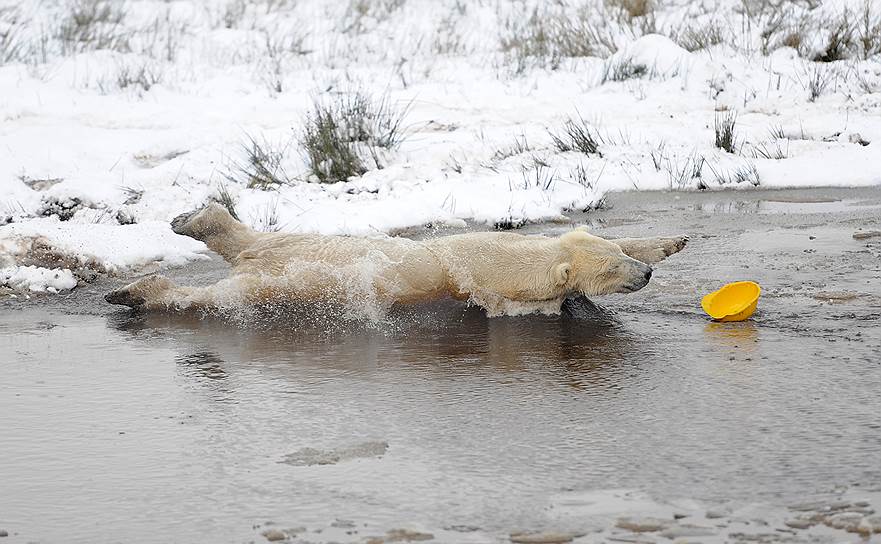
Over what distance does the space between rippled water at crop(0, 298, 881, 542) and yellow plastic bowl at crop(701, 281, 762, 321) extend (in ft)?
0.26

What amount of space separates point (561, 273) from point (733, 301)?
86 centimetres

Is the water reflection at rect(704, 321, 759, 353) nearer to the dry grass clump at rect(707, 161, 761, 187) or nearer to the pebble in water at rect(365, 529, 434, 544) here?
the pebble in water at rect(365, 529, 434, 544)

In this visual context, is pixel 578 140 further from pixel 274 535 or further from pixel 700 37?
pixel 274 535

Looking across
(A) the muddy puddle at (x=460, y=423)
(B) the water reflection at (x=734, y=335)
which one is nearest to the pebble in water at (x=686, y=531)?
(A) the muddy puddle at (x=460, y=423)

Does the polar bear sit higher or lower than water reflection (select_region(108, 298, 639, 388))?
higher

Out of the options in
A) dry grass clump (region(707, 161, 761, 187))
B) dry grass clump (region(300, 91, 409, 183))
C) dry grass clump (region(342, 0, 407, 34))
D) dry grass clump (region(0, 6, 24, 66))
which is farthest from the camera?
dry grass clump (region(342, 0, 407, 34))

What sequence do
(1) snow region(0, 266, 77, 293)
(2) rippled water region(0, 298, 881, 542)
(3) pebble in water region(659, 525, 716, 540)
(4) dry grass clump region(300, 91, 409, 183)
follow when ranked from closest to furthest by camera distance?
(3) pebble in water region(659, 525, 716, 540), (2) rippled water region(0, 298, 881, 542), (1) snow region(0, 266, 77, 293), (4) dry grass clump region(300, 91, 409, 183)

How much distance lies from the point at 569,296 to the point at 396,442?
2.32 m

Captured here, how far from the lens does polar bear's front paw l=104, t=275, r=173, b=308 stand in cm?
611

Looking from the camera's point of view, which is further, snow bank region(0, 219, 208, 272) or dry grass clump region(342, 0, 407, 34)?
dry grass clump region(342, 0, 407, 34)

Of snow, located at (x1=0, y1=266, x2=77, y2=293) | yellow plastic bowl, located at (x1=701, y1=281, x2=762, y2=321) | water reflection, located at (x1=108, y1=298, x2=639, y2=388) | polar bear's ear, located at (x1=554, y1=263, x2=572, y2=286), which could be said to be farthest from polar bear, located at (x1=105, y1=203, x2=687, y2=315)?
snow, located at (x1=0, y1=266, x2=77, y2=293)

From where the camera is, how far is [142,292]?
6113 mm

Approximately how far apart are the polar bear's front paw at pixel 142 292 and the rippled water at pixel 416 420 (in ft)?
1.42

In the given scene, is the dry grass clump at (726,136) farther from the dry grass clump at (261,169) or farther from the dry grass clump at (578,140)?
the dry grass clump at (261,169)
